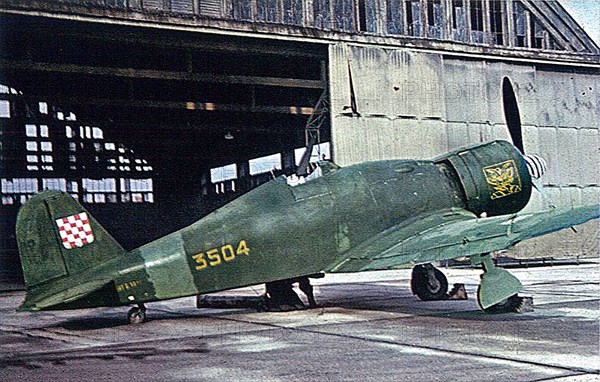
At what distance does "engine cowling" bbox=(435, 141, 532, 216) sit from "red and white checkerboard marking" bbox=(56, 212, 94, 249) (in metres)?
6.32

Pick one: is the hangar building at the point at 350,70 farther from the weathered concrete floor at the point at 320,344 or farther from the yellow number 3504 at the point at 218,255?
the yellow number 3504 at the point at 218,255

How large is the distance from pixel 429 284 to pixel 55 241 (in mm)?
6888

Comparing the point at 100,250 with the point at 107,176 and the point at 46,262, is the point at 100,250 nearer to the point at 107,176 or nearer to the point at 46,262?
the point at 46,262

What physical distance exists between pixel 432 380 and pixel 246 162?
36742 millimetres

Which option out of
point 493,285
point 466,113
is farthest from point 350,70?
point 493,285

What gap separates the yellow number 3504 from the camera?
11156 millimetres

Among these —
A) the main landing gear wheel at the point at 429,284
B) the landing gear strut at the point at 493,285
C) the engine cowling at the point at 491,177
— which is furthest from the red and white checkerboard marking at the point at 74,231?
the engine cowling at the point at 491,177

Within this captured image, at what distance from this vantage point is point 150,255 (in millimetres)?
11117

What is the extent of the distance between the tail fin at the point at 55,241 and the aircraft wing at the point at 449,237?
385 cm

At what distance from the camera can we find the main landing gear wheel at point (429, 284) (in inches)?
539

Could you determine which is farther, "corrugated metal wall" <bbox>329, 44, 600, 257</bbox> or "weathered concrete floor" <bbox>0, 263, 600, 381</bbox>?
"corrugated metal wall" <bbox>329, 44, 600, 257</bbox>

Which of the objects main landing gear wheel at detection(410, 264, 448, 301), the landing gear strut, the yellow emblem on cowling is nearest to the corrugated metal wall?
main landing gear wheel at detection(410, 264, 448, 301)

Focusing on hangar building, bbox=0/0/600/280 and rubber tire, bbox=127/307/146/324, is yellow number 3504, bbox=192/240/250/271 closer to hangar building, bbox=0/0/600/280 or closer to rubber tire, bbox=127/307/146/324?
rubber tire, bbox=127/307/146/324

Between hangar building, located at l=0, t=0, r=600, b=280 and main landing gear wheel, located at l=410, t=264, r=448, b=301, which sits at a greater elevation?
hangar building, located at l=0, t=0, r=600, b=280
